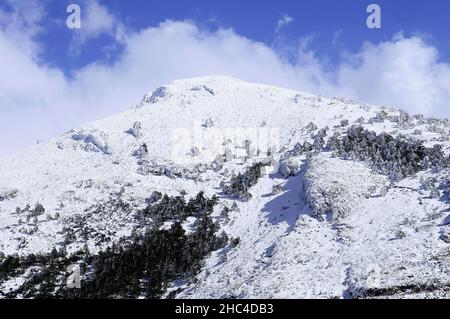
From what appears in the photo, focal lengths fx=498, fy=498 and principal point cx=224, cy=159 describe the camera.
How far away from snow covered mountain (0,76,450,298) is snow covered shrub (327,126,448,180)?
0.26 metres

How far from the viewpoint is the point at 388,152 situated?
79.1 metres

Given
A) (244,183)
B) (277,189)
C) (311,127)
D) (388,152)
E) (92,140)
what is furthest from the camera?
(92,140)

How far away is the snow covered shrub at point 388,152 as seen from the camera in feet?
242

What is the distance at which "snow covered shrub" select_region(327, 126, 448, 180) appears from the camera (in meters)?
73.7

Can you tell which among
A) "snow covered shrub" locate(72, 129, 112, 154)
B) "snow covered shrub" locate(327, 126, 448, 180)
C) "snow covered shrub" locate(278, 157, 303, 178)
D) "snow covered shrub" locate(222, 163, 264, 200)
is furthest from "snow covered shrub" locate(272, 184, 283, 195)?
"snow covered shrub" locate(72, 129, 112, 154)

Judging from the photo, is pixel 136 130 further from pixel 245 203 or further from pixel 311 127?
pixel 245 203

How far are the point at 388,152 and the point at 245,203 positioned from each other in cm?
2417

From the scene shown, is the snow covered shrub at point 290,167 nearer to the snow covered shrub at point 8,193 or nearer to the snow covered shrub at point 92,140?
the snow covered shrub at point 92,140

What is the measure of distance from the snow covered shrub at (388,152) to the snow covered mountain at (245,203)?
0.85 ft

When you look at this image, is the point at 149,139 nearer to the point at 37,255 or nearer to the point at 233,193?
the point at 233,193

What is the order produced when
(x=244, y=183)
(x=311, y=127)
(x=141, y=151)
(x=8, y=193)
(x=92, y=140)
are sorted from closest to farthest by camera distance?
(x=244, y=183) < (x=8, y=193) < (x=141, y=151) < (x=311, y=127) < (x=92, y=140)

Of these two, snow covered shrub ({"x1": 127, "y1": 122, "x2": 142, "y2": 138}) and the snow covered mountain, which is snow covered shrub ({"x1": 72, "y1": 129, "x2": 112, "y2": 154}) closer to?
the snow covered mountain

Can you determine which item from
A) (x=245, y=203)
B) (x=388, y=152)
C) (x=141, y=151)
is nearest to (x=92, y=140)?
(x=141, y=151)

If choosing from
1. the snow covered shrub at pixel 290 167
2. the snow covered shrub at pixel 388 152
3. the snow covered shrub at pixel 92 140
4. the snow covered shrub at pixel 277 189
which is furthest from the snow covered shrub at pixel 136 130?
the snow covered shrub at pixel 388 152
